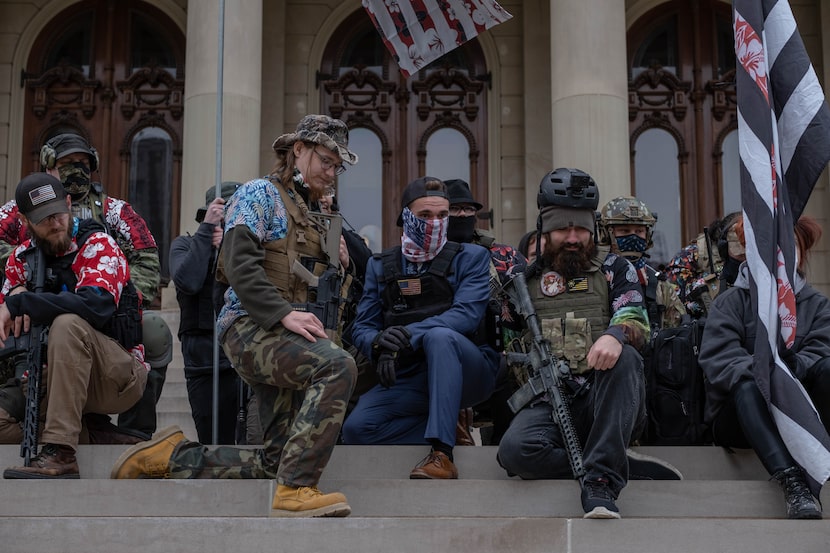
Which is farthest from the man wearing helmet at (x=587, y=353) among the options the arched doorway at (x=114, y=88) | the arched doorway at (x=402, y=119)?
the arched doorway at (x=114, y=88)

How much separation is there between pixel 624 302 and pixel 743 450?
981 mm

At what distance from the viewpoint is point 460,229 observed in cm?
712

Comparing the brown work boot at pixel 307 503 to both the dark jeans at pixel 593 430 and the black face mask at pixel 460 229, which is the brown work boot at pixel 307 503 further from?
the black face mask at pixel 460 229

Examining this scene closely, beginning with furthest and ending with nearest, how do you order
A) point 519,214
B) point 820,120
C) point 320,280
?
1. point 519,214
2. point 820,120
3. point 320,280

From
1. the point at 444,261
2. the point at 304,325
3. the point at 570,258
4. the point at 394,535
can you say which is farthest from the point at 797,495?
the point at 304,325

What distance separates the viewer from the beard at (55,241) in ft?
18.9

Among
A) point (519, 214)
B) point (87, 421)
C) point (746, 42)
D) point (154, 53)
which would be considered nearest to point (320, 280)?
point (87, 421)

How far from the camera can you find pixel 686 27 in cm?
1431

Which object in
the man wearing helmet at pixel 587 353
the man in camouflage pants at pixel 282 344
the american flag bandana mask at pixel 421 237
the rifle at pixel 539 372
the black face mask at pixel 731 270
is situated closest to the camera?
the man in camouflage pants at pixel 282 344

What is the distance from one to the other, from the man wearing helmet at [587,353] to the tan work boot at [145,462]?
1.62 m

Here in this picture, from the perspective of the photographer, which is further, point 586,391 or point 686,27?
point 686,27

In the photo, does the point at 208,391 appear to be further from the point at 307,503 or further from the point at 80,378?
the point at 307,503

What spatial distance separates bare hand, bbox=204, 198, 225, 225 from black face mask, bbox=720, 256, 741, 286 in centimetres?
320

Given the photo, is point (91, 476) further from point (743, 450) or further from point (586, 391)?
point (743, 450)
